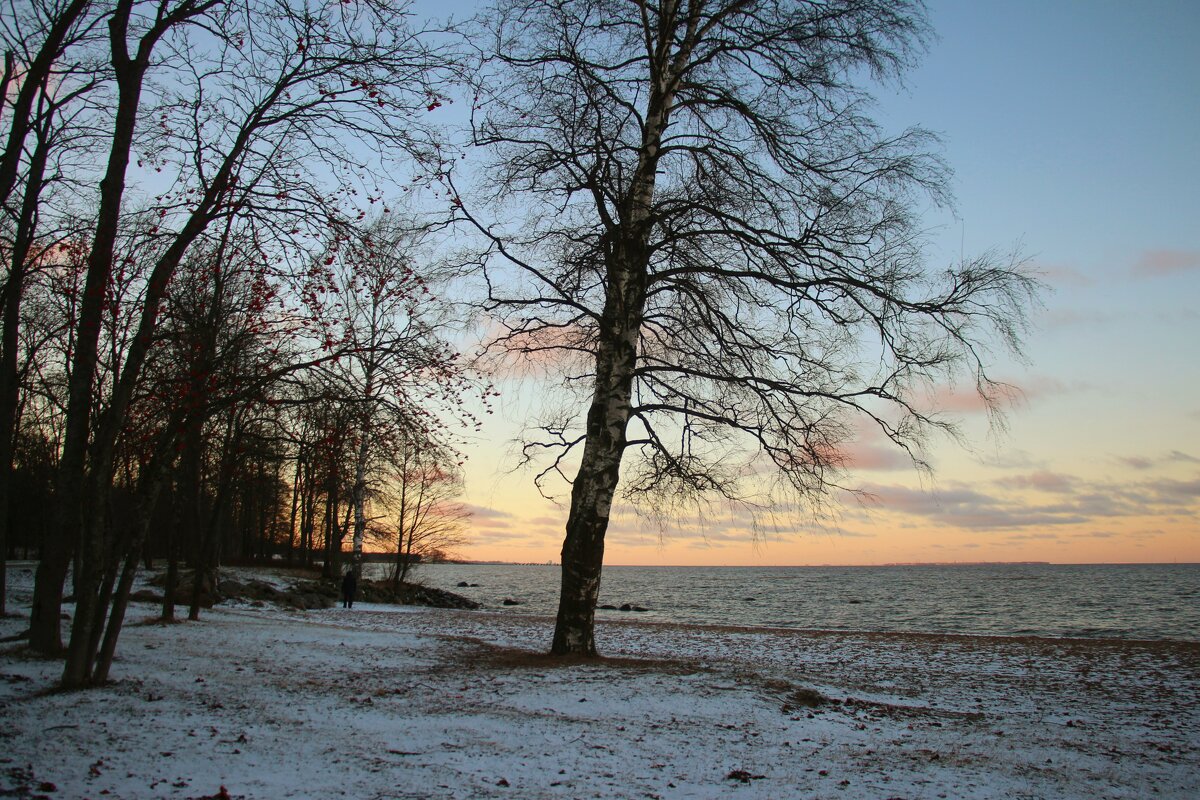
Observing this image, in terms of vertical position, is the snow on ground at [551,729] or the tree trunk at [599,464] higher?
the tree trunk at [599,464]

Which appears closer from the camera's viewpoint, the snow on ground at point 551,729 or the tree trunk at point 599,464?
the snow on ground at point 551,729

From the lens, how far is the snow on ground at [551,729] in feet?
19.3

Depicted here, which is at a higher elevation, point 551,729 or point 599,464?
point 599,464

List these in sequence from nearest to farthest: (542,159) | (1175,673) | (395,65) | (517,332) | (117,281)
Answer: (395,65) → (117,281) → (542,159) → (517,332) → (1175,673)

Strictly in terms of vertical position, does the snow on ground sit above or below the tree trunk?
below

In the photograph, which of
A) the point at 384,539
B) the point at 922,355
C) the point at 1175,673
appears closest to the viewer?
the point at 922,355

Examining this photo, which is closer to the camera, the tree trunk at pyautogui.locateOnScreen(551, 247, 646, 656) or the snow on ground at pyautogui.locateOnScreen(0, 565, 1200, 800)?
the snow on ground at pyautogui.locateOnScreen(0, 565, 1200, 800)

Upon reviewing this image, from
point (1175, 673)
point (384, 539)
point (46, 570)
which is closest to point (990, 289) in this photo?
point (1175, 673)

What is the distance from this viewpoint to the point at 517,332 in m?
12.3

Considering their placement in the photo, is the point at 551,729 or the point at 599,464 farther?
the point at 599,464

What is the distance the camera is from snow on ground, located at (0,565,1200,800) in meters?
5.88

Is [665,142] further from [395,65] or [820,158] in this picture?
[395,65]

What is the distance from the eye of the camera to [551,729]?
751cm

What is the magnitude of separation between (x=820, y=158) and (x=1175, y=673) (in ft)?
38.5
